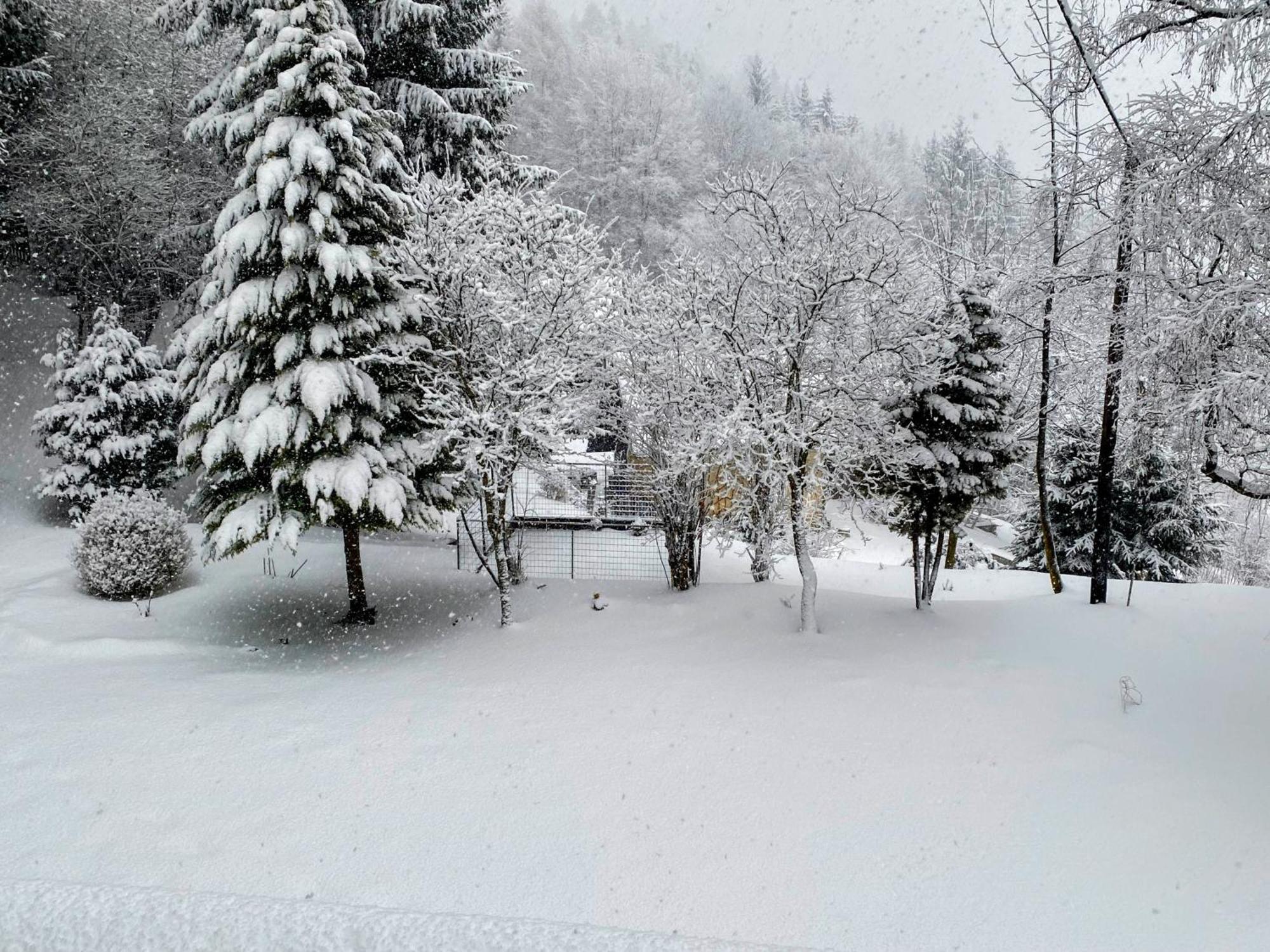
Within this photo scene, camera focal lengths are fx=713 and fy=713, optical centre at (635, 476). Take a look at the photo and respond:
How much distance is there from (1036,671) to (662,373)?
17.7 ft

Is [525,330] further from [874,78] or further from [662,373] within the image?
[874,78]

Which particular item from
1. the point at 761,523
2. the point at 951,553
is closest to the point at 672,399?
the point at 761,523

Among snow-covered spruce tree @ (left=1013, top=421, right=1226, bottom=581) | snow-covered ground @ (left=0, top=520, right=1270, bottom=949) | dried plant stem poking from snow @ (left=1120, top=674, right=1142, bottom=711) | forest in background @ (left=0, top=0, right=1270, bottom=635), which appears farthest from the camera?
snow-covered spruce tree @ (left=1013, top=421, right=1226, bottom=581)

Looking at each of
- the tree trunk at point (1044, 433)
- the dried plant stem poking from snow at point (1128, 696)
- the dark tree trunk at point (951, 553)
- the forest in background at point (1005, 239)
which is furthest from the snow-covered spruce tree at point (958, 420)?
the dark tree trunk at point (951, 553)

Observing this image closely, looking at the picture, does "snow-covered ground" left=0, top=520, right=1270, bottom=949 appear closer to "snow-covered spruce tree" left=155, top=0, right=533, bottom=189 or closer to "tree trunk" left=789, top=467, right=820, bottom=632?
"tree trunk" left=789, top=467, right=820, bottom=632

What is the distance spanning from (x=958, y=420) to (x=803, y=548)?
2373 millimetres

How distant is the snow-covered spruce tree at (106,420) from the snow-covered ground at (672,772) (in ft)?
14.6

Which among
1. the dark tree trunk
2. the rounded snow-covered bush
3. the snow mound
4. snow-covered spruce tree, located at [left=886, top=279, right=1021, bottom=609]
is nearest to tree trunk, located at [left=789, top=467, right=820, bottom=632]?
snow-covered spruce tree, located at [left=886, top=279, right=1021, bottom=609]

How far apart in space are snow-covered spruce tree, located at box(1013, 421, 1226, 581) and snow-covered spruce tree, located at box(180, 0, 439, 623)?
1353 centimetres

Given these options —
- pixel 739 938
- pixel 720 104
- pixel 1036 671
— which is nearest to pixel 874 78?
pixel 720 104

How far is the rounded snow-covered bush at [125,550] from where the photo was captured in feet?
31.1

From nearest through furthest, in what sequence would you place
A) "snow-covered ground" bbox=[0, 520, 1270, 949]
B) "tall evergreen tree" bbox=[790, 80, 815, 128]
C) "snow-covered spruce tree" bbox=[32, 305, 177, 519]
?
"snow-covered ground" bbox=[0, 520, 1270, 949] → "snow-covered spruce tree" bbox=[32, 305, 177, 519] → "tall evergreen tree" bbox=[790, 80, 815, 128]

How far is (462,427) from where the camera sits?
8844 mm

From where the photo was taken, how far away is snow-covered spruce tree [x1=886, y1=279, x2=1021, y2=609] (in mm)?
8414
